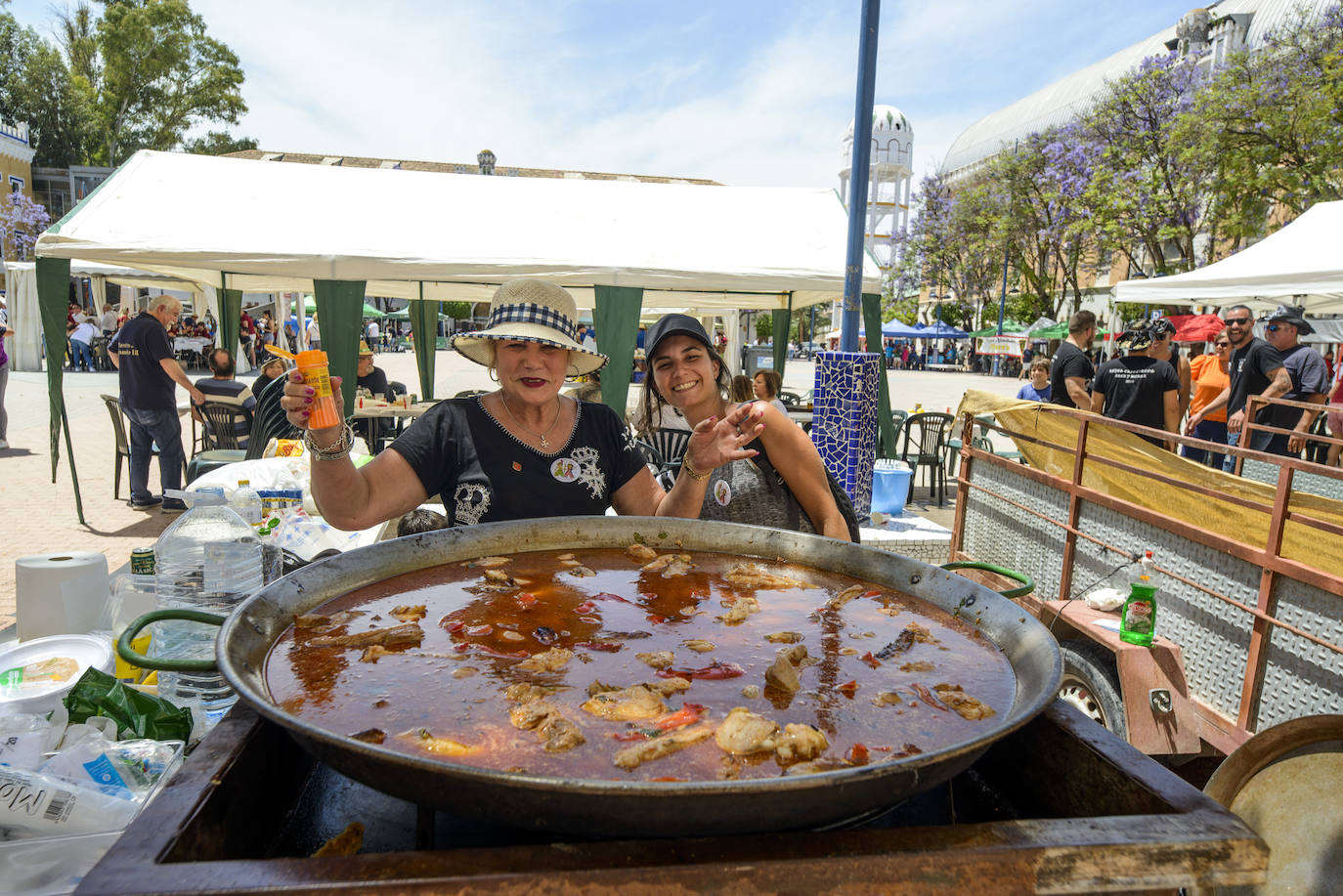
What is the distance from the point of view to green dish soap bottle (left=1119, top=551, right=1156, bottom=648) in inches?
141

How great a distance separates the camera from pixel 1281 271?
25.6 feet

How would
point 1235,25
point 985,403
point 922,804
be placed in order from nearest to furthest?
1. point 922,804
2. point 985,403
3. point 1235,25

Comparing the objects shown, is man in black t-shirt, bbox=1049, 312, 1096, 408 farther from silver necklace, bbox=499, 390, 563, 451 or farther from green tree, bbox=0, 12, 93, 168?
green tree, bbox=0, 12, 93, 168

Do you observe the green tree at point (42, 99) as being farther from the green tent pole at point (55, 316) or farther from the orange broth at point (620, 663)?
the orange broth at point (620, 663)

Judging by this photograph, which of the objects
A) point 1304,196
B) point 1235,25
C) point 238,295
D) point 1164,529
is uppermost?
point 1235,25

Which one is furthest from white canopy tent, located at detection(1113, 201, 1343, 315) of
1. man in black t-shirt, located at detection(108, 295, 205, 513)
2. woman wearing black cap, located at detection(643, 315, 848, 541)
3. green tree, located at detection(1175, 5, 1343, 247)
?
green tree, located at detection(1175, 5, 1343, 247)

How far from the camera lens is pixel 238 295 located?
1345 centimetres

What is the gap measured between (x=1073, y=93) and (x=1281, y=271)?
6482cm

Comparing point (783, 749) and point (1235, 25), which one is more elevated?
point (1235, 25)

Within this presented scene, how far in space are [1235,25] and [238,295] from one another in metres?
46.5

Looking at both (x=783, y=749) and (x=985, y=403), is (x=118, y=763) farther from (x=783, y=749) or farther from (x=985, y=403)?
(x=985, y=403)

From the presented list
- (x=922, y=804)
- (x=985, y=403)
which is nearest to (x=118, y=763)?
→ (x=922, y=804)

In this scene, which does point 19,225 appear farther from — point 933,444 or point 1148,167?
point 1148,167

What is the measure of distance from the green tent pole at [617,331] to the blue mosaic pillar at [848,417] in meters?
2.39
